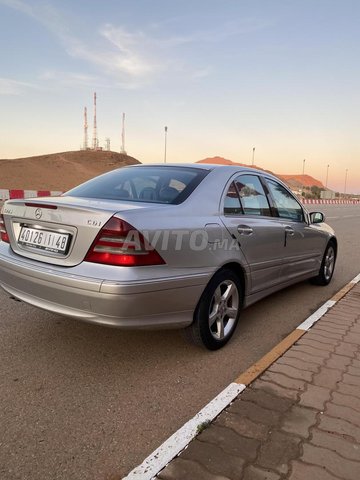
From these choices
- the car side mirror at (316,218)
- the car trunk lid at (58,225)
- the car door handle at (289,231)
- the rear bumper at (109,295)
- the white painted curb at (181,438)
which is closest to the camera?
the white painted curb at (181,438)

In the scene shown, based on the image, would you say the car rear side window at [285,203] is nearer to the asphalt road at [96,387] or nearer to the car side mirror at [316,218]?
the car side mirror at [316,218]

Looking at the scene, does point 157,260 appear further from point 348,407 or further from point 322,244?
point 322,244

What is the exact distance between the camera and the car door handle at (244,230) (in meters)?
3.77

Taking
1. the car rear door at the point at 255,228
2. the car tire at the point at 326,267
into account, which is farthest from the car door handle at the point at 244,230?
the car tire at the point at 326,267

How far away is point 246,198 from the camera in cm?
409

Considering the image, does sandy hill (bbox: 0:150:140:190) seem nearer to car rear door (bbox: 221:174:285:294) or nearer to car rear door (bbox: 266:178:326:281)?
car rear door (bbox: 266:178:326:281)

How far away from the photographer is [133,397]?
2846mm

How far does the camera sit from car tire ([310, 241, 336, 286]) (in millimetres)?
6086

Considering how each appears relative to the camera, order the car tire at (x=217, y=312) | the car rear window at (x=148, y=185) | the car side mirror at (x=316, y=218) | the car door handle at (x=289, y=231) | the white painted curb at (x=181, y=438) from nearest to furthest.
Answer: the white painted curb at (x=181, y=438), the car tire at (x=217, y=312), the car rear window at (x=148, y=185), the car door handle at (x=289, y=231), the car side mirror at (x=316, y=218)

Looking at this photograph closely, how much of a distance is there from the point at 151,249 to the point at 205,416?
109 centimetres

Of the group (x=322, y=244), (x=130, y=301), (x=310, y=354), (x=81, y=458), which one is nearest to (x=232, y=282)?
(x=310, y=354)

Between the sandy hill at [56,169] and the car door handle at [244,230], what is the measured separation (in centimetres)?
4003

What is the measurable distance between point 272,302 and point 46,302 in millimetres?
2968

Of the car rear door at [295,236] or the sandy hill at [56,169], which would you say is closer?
the car rear door at [295,236]
